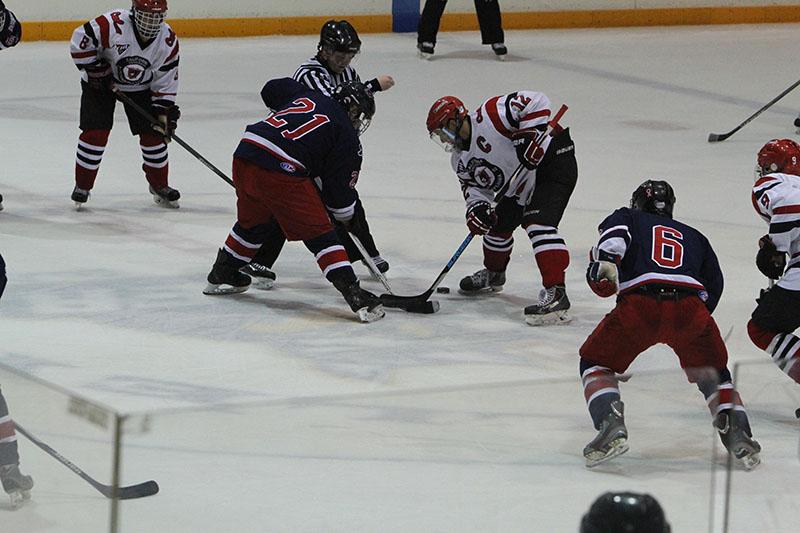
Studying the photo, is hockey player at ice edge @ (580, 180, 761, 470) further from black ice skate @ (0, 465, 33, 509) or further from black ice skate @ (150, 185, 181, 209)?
black ice skate @ (150, 185, 181, 209)

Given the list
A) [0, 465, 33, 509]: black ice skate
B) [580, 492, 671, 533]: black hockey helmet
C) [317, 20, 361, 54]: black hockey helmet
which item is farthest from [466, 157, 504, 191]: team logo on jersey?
[580, 492, 671, 533]: black hockey helmet

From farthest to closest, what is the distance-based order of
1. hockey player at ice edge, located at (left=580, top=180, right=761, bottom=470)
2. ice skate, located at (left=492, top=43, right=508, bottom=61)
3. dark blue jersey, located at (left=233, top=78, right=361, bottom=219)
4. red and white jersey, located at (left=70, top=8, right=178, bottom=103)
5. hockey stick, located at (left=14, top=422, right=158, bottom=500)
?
ice skate, located at (left=492, top=43, right=508, bottom=61)
red and white jersey, located at (left=70, top=8, right=178, bottom=103)
dark blue jersey, located at (left=233, top=78, right=361, bottom=219)
hockey player at ice edge, located at (left=580, top=180, right=761, bottom=470)
hockey stick, located at (left=14, top=422, right=158, bottom=500)

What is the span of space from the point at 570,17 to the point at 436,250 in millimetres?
6205

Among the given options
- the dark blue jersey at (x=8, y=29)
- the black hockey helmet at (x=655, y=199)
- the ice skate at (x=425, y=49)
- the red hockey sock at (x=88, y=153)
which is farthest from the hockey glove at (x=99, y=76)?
the ice skate at (x=425, y=49)

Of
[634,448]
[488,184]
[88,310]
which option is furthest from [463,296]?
[634,448]

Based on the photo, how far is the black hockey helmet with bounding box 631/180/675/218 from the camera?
387 cm

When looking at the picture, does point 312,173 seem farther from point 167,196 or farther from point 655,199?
point 167,196

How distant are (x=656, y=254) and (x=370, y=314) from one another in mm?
1323

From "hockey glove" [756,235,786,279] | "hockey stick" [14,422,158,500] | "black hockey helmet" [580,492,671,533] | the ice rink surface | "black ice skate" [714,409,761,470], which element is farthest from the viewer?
"hockey glove" [756,235,786,279]

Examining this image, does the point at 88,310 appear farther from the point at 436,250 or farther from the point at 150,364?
the point at 436,250

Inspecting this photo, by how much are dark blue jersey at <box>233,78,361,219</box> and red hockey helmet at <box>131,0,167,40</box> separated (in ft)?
4.23

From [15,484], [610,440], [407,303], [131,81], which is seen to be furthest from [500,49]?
[15,484]

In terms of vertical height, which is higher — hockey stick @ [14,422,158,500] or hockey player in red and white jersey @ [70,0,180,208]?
hockey stick @ [14,422,158,500]

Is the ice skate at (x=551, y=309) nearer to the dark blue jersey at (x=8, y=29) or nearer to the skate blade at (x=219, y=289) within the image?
the skate blade at (x=219, y=289)
